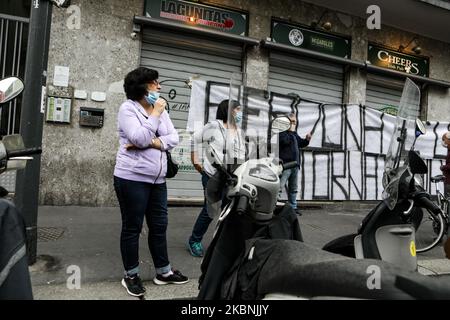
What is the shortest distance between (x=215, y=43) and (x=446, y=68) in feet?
22.8

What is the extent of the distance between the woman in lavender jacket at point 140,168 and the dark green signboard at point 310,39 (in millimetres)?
5618

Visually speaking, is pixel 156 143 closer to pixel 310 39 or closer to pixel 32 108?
pixel 32 108

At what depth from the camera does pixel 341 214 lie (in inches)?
306

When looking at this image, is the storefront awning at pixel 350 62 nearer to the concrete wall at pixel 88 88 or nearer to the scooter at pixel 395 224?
the concrete wall at pixel 88 88

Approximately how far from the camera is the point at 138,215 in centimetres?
307

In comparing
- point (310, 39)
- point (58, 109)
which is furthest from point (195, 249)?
point (310, 39)

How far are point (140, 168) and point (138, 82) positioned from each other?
28.3 inches

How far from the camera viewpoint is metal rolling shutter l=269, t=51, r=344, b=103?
27.7 ft

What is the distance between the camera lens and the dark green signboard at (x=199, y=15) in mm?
7145

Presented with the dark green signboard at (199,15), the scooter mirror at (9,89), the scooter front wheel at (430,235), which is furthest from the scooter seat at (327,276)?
the dark green signboard at (199,15)

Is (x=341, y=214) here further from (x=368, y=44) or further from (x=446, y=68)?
(x=446, y=68)

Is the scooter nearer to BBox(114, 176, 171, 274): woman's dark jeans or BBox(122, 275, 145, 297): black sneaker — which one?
BBox(114, 176, 171, 274): woman's dark jeans

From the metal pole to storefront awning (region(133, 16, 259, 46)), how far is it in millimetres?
3309

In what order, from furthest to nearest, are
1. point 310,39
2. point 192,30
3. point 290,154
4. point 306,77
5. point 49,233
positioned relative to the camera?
point 306,77, point 310,39, point 192,30, point 290,154, point 49,233
